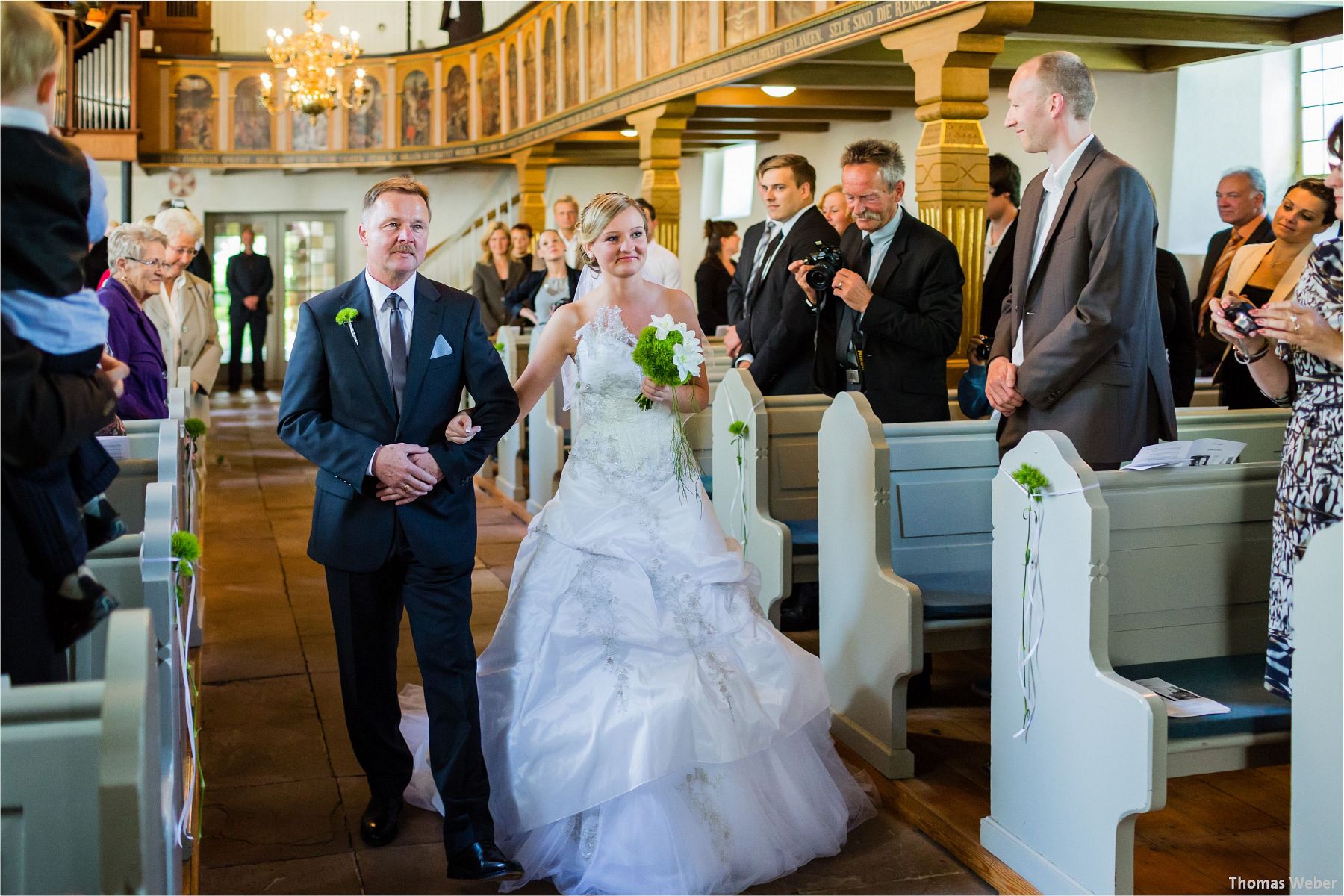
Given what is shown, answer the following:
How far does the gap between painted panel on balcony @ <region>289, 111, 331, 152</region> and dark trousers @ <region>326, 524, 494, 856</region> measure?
14269 millimetres

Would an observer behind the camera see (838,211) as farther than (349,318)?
Yes

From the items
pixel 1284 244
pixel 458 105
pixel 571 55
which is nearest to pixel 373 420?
pixel 1284 244

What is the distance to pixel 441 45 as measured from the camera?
15.8m

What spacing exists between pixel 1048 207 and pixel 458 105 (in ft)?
43.9

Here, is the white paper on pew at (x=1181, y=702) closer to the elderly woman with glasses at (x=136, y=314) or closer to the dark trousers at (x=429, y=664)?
the dark trousers at (x=429, y=664)

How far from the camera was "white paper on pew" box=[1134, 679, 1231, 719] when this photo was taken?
2.62 meters

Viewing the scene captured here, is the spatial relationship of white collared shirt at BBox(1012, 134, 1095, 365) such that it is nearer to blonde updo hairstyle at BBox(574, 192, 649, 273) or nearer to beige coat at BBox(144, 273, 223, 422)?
blonde updo hairstyle at BBox(574, 192, 649, 273)

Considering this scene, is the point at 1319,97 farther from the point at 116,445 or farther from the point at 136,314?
the point at 116,445

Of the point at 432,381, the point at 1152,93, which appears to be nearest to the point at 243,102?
the point at 1152,93

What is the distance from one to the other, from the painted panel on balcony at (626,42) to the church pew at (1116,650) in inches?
315

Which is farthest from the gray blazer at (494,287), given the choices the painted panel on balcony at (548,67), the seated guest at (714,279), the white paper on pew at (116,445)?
the white paper on pew at (116,445)

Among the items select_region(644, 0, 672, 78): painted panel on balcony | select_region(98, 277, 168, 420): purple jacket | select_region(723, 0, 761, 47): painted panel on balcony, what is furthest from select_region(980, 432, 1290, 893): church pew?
select_region(644, 0, 672, 78): painted panel on balcony

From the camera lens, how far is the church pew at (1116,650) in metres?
2.57

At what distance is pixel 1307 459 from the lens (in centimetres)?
253
